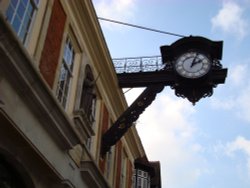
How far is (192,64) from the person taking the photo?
508 inches

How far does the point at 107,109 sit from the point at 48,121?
5.92 m

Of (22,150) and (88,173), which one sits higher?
(88,173)

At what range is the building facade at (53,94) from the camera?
286 inches

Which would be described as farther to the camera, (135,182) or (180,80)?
(135,182)

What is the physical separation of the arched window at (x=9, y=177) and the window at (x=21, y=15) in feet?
8.08

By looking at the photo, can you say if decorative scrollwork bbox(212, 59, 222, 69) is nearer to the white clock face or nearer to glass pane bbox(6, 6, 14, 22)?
the white clock face

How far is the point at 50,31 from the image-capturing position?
9570mm

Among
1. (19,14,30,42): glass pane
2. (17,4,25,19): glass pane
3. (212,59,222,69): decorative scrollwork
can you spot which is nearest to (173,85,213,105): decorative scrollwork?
(212,59,222,69): decorative scrollwork

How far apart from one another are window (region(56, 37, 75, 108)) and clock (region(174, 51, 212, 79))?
3519 mm

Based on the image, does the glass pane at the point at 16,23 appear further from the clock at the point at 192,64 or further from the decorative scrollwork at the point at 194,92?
the decorative scrollwork at the point at 194,92

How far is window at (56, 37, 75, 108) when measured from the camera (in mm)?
10259

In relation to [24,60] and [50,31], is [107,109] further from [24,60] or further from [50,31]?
[24,60]

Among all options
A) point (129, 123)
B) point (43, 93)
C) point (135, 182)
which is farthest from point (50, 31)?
point (135, 182)

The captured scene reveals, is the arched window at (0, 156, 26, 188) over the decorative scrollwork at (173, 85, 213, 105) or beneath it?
beneath
